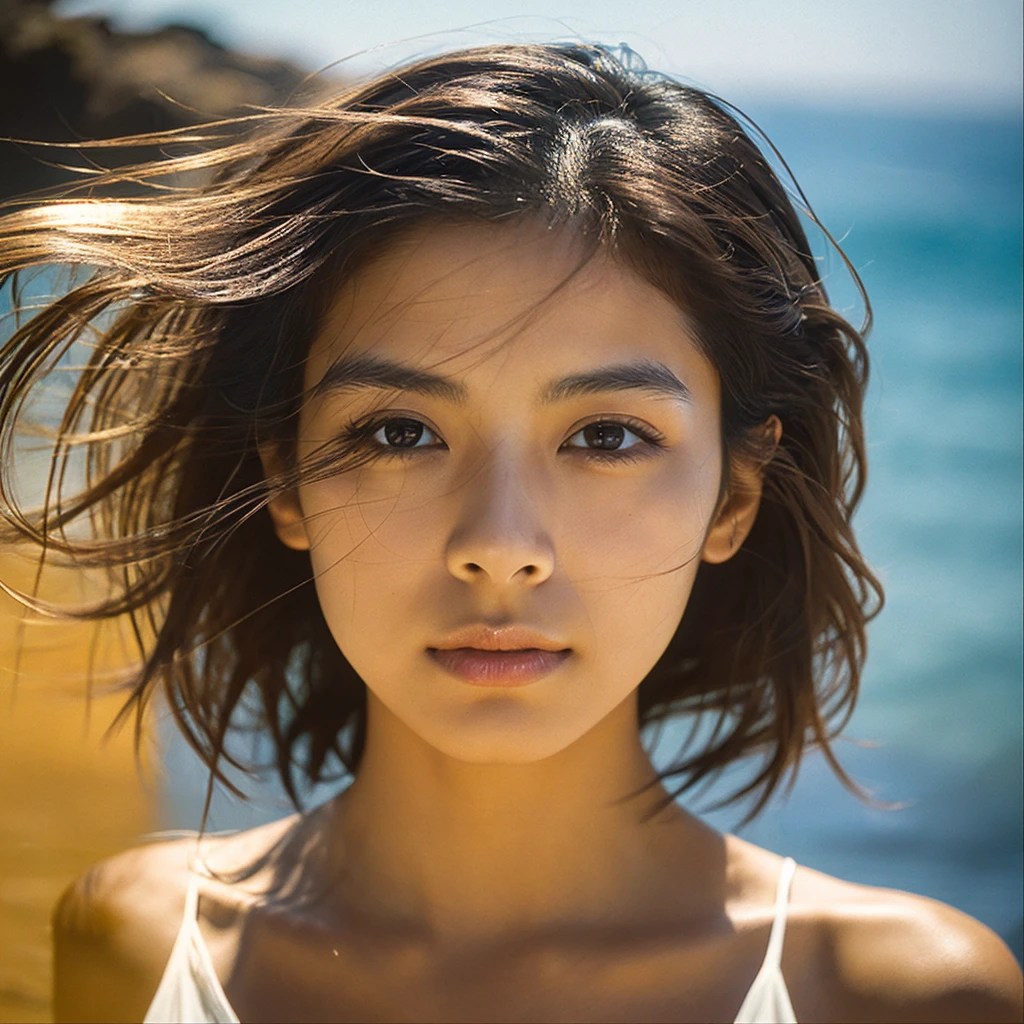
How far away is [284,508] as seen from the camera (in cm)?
120

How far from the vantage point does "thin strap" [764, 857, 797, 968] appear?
1207mm

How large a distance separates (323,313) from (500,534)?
0.28 meters

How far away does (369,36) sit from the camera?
1.48m

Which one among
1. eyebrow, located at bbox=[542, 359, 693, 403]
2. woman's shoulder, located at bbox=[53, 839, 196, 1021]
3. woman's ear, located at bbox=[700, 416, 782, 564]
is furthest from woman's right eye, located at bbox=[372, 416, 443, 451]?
woman's shoulder, located at bbox=[53, 839, 196, 1021]

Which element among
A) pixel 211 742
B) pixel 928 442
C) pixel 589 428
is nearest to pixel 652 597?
pixel 589 428

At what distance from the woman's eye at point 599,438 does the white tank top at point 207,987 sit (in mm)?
530

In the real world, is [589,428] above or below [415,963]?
above

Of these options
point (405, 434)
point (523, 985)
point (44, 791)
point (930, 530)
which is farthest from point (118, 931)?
point (930, 530)

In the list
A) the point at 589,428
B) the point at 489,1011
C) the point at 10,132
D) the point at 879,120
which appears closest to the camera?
the point at 589,428

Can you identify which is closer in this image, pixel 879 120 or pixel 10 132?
pixel 10 132

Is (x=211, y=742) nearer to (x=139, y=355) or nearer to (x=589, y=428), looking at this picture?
(x=139, y=355)

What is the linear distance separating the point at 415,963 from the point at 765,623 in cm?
53

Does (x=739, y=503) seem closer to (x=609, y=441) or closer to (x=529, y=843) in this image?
(x=609, y=441)

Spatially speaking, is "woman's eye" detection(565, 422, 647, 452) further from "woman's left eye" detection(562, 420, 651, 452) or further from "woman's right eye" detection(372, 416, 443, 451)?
"woman's right eye" detection(372, 416, 443, 451)
